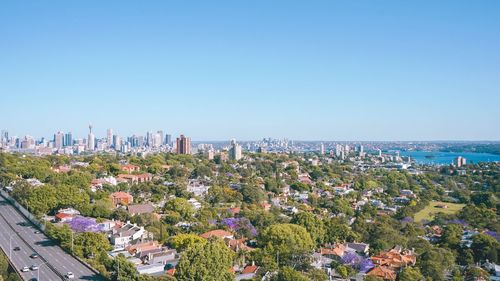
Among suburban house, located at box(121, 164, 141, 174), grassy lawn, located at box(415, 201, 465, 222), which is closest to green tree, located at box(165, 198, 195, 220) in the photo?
grassy lawn, located at box(415, 201, 465, 222)

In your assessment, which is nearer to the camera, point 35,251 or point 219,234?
point 35,251

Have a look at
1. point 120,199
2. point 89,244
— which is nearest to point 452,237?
point 89,244

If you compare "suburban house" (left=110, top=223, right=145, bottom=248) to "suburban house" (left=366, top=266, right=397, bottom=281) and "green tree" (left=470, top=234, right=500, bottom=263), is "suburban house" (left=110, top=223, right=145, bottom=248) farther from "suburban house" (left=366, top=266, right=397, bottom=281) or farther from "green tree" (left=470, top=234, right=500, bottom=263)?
"green tree" (left=470, top=234, right=500, bottom=263)

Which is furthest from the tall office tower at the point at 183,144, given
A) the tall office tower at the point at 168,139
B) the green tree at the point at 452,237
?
the tall office tower at the point at 168,139

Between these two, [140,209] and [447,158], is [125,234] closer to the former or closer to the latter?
[140,209]

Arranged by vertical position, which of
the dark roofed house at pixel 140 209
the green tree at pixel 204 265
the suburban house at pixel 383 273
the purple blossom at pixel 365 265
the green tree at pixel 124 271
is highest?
the green tree at pixel 204 265

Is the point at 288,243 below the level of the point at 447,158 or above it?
above

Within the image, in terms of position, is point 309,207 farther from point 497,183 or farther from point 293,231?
point 497,183

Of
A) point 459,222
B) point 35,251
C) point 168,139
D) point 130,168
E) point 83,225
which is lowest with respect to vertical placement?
point 459,222

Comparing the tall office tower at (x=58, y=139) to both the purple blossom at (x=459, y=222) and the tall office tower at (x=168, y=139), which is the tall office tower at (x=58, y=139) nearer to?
the tall office tower at (x=168, y=139)
